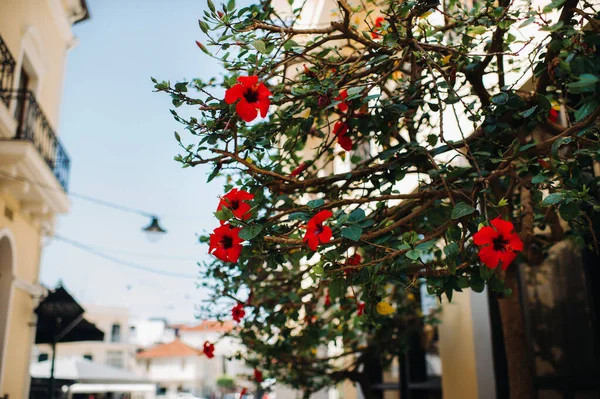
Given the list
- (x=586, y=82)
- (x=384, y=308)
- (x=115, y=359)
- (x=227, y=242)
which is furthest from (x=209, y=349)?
(x=115, y=359)

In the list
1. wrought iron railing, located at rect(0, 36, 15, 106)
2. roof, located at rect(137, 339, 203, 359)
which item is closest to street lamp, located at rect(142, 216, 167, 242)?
wrought iron railing, located at rect(0, 36, 15, 106)

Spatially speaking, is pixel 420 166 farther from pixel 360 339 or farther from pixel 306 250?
pixel 360 339

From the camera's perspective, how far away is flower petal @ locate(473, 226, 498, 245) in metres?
2.40

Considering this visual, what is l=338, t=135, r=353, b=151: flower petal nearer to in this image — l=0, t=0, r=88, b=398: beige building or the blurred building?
l=0, t=0, r=88, b=398: beige building

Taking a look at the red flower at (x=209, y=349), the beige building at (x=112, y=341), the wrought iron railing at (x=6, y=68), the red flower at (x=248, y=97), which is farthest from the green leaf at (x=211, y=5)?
the beige building at (x=112, y=341)

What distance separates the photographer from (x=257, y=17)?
3.30 metres

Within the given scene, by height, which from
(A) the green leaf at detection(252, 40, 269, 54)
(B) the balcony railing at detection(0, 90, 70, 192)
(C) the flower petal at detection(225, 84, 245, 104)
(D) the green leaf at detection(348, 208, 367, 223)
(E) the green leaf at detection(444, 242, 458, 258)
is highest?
(B) the balcony railing at detection(0, 90, 70, 192)

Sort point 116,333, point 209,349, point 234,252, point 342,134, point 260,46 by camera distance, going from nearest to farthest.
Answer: point 234,252, point 260,46, point 342,134, point 209,349, point 116,333

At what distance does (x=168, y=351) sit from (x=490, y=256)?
61.2 m

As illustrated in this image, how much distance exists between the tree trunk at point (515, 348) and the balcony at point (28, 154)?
6935 millimetres

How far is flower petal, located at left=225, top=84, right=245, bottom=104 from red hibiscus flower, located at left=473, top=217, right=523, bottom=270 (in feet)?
3.74

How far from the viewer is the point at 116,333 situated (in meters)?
53.6

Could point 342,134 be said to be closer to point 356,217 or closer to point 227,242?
point 356,217

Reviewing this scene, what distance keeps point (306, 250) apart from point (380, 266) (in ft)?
1.08
